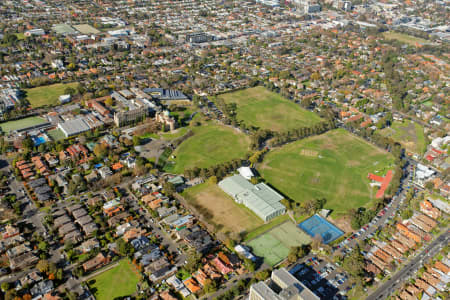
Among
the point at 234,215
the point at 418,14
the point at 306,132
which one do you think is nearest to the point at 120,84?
the point at 306,132

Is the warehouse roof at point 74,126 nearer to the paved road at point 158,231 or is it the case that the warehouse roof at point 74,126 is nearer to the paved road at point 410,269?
the paved road at point 158,231

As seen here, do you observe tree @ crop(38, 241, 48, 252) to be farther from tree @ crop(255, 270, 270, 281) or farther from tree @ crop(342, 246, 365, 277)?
tree @ crop(342, 246, 365, 277)

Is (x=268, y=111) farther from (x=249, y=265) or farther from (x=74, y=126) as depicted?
(x=249, y=265)

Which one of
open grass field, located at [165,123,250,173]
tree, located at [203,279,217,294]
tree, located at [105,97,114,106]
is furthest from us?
tree, located at [105,97,114,106]

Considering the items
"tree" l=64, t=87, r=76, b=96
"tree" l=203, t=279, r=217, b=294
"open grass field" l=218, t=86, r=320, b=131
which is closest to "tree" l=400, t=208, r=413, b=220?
"open grass field" l=218, t=86, r=320, b=131

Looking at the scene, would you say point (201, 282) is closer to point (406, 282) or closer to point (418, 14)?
point (406, 282)

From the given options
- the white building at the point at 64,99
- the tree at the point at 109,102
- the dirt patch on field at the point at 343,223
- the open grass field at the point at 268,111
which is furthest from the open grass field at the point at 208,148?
the white building at the point at 64,99
